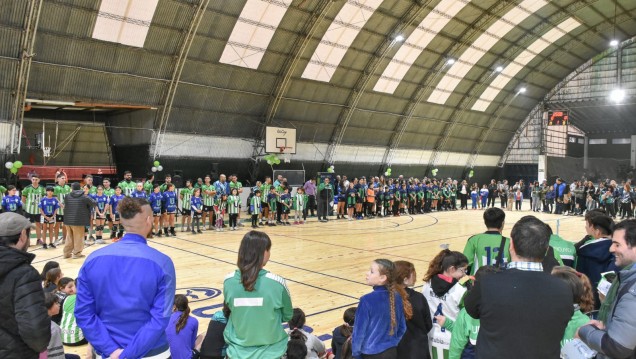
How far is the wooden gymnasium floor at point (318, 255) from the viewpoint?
25.0ft

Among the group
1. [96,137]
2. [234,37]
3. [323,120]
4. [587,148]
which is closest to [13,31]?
[234,37]

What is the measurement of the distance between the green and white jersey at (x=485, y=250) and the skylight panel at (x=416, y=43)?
2131cm

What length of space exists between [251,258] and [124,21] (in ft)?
55.9

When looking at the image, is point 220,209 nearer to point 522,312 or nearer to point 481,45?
point 522,312

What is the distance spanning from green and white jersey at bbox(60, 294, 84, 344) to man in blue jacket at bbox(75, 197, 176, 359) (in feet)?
8.92

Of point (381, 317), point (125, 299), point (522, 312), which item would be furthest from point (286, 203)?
point (522, 312)

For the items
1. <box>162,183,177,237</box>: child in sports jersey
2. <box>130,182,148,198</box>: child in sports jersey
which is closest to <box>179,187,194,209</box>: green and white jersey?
<box>162,183,177,237</box>: child in sports jersey

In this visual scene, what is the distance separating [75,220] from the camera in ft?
35.7

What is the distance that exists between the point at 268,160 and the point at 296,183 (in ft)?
9.15

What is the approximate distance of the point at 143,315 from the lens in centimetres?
285

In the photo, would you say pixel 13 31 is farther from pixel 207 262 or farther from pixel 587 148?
pixel 587 148

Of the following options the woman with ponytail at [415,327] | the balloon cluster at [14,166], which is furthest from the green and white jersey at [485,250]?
the balloon cluster at [14,166]

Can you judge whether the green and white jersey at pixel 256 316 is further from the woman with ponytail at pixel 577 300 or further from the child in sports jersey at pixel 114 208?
the child in sports jersey at pixel 114 208

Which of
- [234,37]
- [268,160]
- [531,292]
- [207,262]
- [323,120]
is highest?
[234,37]
